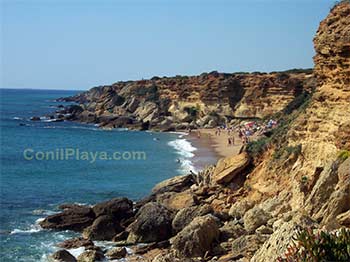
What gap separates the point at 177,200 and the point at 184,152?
22279mm

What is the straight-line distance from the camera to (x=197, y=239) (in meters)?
16.7

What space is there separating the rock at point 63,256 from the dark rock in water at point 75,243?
59.6 inches

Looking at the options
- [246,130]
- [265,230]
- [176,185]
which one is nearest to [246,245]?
[265,230]

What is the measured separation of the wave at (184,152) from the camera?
36375 mm

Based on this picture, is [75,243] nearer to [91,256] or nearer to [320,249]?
[91,256]

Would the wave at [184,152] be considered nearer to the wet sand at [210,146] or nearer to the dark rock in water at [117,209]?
the wet sand at [210,146]

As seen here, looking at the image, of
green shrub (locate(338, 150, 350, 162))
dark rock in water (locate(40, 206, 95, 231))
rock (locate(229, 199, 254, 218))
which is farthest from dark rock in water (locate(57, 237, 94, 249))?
green shrub (locate(338, 150, 350, 162))

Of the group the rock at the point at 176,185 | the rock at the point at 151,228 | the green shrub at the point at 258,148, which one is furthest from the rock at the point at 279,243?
the rock at the point at 176,185

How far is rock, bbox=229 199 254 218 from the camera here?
19703mm

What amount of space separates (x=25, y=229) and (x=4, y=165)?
18.6 m

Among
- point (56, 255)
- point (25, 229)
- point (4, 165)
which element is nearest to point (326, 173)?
point (56, 255)

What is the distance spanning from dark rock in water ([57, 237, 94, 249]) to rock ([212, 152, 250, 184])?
6.44 m

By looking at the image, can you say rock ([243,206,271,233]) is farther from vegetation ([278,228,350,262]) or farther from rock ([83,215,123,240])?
vegetation ([278,228,350,262])

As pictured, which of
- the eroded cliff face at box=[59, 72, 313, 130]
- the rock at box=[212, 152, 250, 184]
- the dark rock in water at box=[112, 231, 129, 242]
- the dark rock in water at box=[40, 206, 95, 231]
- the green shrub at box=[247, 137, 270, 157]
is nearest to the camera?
the dark rock in water at box=[112, 231, 129, 242]
